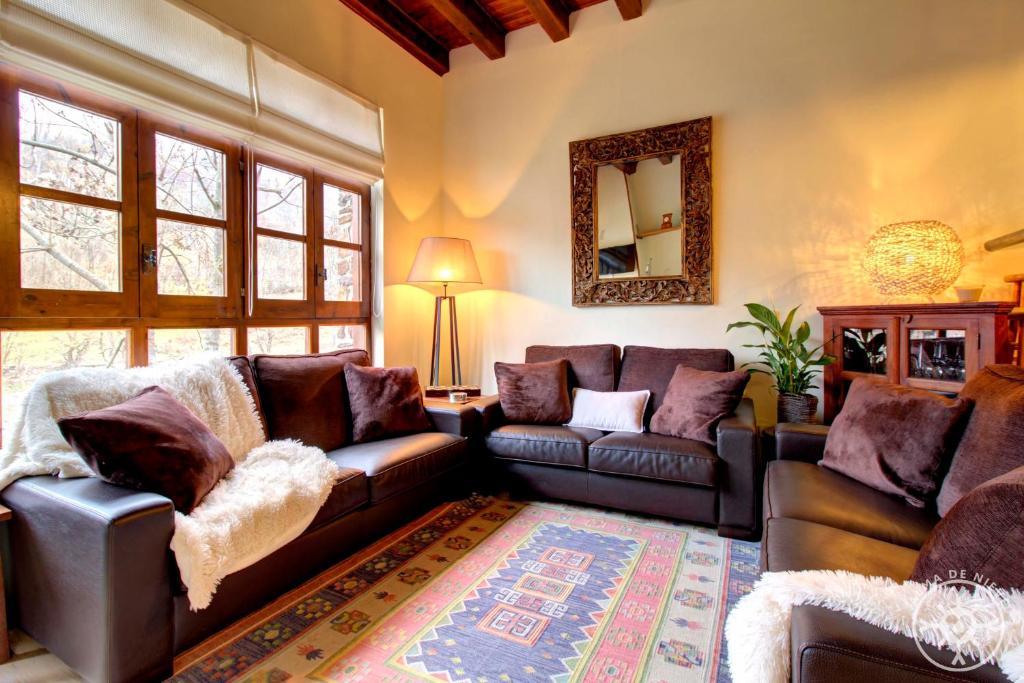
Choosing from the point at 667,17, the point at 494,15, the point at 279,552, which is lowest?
the point at 279,552

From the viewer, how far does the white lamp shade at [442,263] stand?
3.41 m

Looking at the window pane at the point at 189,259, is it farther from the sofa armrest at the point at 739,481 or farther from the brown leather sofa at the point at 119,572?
the sofa armrest at the point at 739,481

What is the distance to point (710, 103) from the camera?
10.3 feet

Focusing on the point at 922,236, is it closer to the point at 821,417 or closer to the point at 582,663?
the point at 821,417

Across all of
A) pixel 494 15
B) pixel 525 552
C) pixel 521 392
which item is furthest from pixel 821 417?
pixel 494 15

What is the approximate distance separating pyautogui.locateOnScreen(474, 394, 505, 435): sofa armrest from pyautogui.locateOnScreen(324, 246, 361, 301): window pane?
114cm

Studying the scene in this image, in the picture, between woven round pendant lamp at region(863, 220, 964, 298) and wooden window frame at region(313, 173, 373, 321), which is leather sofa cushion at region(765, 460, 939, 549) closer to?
woven round pendant lamp at region(863, 220, 964, 298)

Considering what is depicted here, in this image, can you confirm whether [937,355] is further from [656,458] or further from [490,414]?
[490,414]

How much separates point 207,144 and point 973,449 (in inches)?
132

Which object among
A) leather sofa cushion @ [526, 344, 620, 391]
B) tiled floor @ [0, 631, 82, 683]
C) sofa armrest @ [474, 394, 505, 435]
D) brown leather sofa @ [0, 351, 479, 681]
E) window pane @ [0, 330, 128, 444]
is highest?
window pane @ [0, 330, 128, 444]

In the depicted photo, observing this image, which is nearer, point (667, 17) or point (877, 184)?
point (877, 184)

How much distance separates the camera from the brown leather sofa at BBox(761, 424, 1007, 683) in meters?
0.81

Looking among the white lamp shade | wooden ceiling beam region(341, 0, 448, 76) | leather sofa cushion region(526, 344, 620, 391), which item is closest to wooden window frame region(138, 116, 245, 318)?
the white lamp shade

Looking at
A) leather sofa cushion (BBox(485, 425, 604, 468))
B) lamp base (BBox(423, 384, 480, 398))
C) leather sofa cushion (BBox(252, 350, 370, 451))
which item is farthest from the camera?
lamp base (BBox(423, 384, 480, 398))
